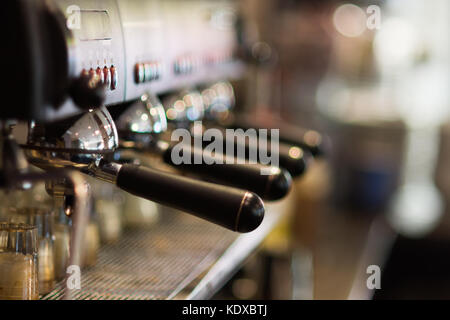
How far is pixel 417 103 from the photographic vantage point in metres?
4.30

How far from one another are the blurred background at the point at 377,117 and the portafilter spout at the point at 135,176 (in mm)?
2154

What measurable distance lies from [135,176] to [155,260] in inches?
19.9

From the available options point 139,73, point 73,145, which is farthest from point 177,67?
point 73,145

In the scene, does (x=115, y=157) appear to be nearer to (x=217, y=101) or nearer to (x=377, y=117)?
(x=217, y=101)

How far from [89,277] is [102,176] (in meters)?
0.34

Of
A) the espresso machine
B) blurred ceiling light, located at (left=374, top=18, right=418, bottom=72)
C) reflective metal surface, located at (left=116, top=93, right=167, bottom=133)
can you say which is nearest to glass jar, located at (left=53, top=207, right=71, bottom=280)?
the espresso machine

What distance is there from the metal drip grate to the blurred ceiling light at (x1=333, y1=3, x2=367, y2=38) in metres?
2.88

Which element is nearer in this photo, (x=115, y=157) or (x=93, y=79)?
(x=93, y=79)

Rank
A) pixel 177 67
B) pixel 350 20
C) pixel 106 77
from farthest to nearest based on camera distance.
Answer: pixel 350 20
pixel 177 67
pixel 106 77

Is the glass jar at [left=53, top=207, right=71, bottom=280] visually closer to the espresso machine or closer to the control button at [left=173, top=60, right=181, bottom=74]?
the espresso machine

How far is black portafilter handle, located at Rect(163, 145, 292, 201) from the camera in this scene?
2.98 feet

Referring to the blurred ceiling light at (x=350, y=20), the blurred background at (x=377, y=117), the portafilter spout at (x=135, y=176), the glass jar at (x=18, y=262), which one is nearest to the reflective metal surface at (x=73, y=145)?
the portafilter spout at (x=135, y=176)

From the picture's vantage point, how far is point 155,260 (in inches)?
49.5

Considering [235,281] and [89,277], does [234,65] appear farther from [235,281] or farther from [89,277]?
[89,277]
